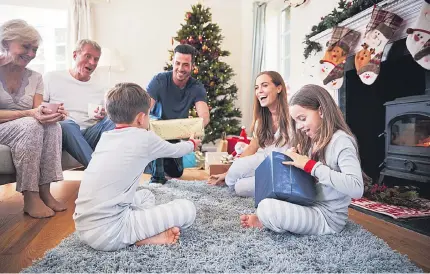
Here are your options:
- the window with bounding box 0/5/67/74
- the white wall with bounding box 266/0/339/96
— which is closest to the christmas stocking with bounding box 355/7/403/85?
the white wall with bounding box 266/0/339/96

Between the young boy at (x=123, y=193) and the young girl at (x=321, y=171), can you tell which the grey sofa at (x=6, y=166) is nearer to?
the young boy at (x=123, y=193)

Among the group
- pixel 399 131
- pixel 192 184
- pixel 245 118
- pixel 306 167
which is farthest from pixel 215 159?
pixel 245 118

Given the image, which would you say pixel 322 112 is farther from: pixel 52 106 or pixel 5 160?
pixel 5 160

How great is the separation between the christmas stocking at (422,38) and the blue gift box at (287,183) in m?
1.05

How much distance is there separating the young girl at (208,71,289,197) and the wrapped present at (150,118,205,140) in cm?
35

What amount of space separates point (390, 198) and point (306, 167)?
101 cm

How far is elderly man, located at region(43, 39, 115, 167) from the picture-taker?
232 centimetres

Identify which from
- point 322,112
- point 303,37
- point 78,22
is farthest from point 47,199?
point 78,22

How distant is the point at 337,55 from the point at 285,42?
6.88 feet

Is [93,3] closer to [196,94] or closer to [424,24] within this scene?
[196,94]

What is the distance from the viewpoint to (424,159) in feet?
6.45

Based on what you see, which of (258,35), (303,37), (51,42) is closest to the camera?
(303,37)

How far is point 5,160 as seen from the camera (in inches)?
68.2

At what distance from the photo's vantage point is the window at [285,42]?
4547 mm
